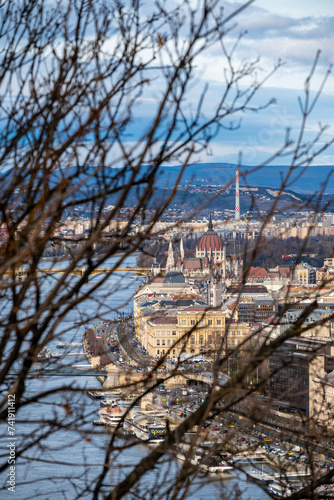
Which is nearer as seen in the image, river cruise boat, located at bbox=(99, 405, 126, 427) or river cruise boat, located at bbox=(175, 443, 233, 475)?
river cruise boat, located at bbox=(175, 443, 233, 475)

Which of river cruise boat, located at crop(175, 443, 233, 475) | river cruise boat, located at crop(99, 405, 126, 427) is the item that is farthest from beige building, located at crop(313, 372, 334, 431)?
river cruise boat, located at crop(99, 405, 126, 427)

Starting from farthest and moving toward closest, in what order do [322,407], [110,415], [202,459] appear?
[110,415], [322,407], [202,459]

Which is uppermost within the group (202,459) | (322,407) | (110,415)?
(202,459)

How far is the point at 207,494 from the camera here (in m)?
6.46

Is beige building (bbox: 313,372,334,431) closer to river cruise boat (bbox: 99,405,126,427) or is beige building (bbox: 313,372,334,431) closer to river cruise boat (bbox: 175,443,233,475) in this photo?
river cruise boat (bbox: 175,443,233,475)

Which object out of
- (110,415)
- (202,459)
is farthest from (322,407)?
(202,459)

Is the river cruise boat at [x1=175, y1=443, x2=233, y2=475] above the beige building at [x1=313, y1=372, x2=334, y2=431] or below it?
above

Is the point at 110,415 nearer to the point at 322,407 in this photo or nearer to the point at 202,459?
the point at 322,407

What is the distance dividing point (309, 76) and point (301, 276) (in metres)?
22.4

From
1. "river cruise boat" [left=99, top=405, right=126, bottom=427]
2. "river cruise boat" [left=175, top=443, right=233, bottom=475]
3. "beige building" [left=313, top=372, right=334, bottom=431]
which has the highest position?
"river cruise boat" [left=175, top=443, right=233, bottom=475]

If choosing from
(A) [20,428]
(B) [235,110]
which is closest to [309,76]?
(B) [235,110]

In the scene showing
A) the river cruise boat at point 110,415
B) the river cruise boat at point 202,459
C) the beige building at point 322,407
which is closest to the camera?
the river cruise boat at point 202,459

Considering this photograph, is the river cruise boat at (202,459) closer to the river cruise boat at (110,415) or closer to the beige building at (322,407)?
Result: the beige building at (322,407)

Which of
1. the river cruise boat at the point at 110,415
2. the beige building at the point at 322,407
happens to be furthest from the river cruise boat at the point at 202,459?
the river cruise boat at the point at 110,415
